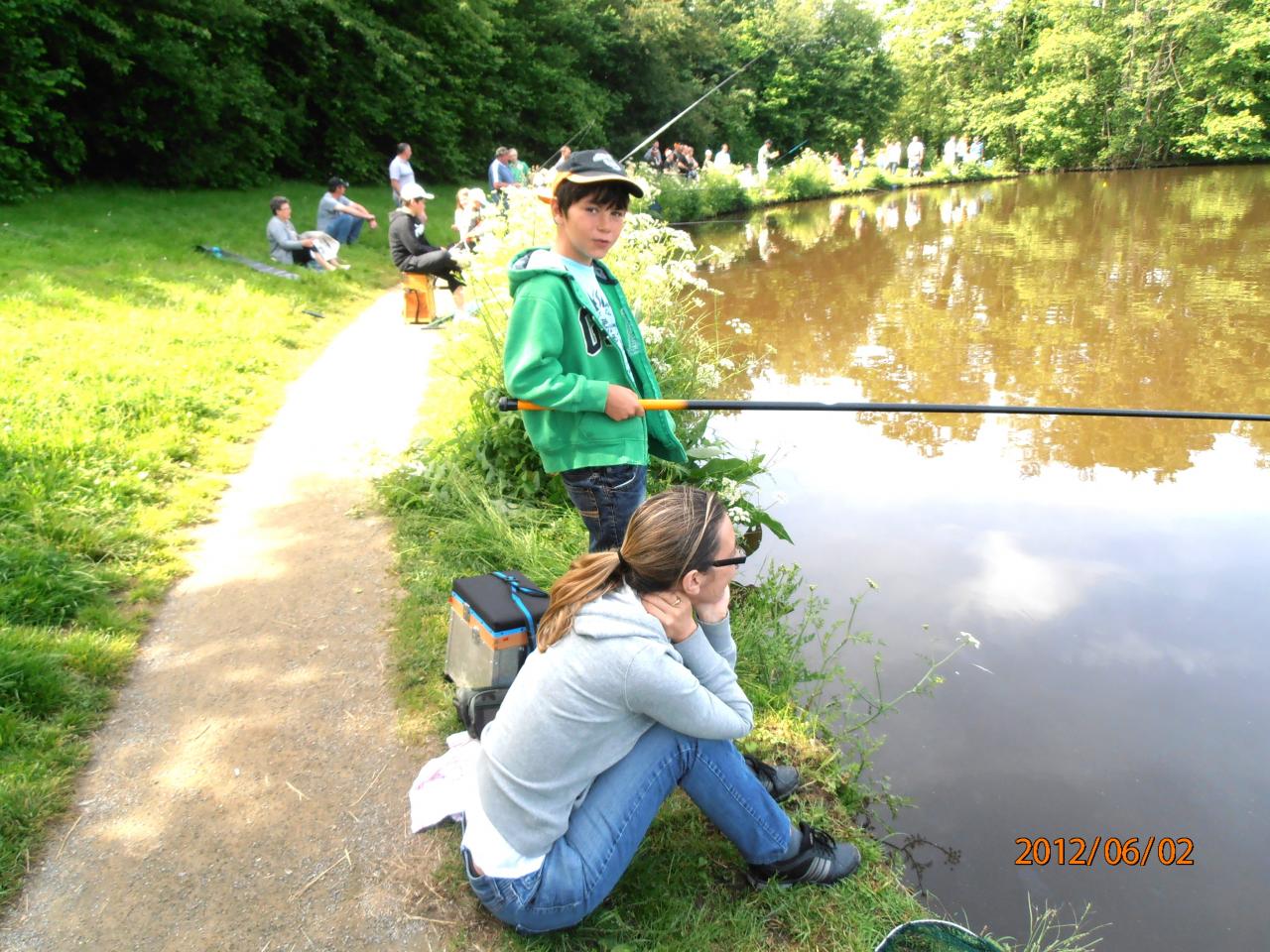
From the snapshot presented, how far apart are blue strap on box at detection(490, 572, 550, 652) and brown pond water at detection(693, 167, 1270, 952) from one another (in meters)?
1.43

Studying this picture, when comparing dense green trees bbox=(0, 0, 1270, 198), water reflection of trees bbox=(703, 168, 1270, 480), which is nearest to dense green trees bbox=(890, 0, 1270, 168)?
dense green trees bbox=(0, 0, 1270, 198)

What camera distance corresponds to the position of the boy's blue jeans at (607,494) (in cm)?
280

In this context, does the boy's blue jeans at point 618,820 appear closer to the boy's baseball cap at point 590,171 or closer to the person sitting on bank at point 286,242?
the boy's baseball cap at point 590,171

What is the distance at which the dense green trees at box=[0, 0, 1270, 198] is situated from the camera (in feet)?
42.1

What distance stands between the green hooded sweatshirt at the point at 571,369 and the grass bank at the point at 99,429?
5.99 ft

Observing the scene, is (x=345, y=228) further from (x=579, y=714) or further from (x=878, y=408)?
(x=579, y=714)

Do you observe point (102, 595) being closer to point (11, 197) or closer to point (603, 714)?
point (603, 714)

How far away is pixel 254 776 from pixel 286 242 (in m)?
8.72

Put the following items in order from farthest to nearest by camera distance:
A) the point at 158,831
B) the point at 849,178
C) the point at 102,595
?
the point at 849,178 < the point at 102,595 < the point at 158,831

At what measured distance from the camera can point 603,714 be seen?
1.95 meters

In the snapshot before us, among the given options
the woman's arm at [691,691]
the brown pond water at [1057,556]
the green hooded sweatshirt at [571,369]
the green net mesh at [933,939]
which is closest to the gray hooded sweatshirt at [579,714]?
the woman's arm at [691,691]

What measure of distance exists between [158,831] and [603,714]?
1.50 metres

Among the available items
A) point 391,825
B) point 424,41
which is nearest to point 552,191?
point 391,825

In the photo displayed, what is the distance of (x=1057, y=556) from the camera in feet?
14.9
